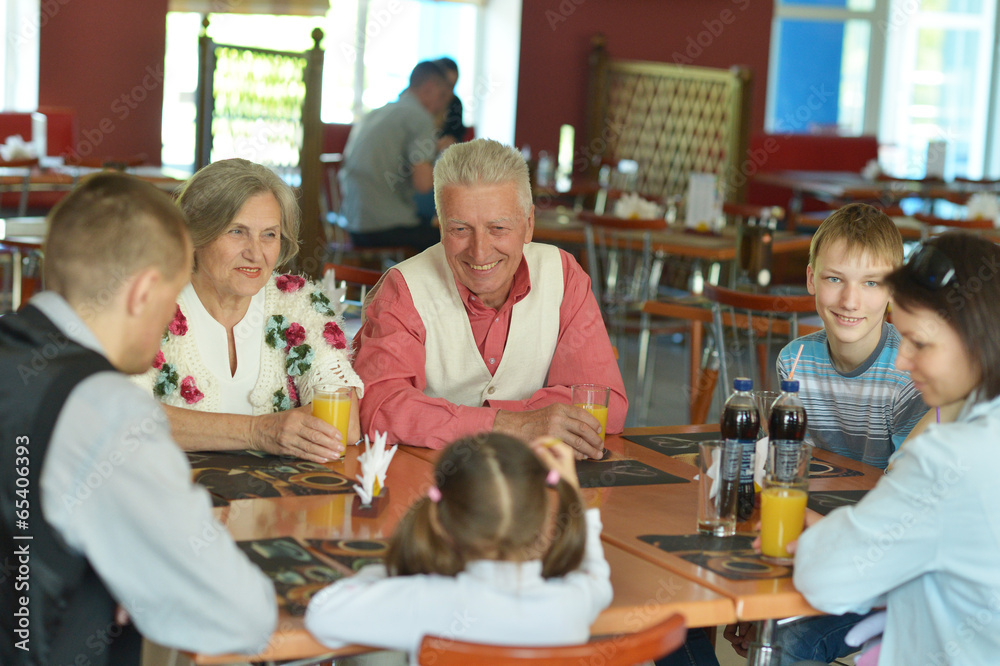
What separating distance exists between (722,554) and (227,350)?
1.07 metres

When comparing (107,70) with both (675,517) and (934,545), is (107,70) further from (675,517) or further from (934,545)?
(934,545)

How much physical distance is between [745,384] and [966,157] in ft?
33.9

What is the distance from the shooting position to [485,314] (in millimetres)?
2383

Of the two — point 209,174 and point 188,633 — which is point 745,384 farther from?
point 209,174

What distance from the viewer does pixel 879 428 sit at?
2.21 m

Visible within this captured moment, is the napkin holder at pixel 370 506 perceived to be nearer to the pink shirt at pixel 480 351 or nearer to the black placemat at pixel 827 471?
the pink shirt at pixel 480 351

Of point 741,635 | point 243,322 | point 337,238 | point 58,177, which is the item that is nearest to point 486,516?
point 741,635

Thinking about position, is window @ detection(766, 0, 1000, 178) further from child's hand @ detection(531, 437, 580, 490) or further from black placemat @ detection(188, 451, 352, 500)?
child's hand @ detection(531, 437, 580, 490)

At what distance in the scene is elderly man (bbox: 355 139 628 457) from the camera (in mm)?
2281

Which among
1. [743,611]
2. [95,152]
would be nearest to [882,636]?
[743,611]

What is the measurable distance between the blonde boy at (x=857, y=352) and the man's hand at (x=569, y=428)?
1.59 ft

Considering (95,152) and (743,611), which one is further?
(95,152)

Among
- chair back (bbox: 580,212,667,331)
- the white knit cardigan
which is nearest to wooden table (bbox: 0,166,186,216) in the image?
chair back (bbox: 580,212,667,331)

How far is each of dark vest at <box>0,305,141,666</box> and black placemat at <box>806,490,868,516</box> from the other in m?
1.09
